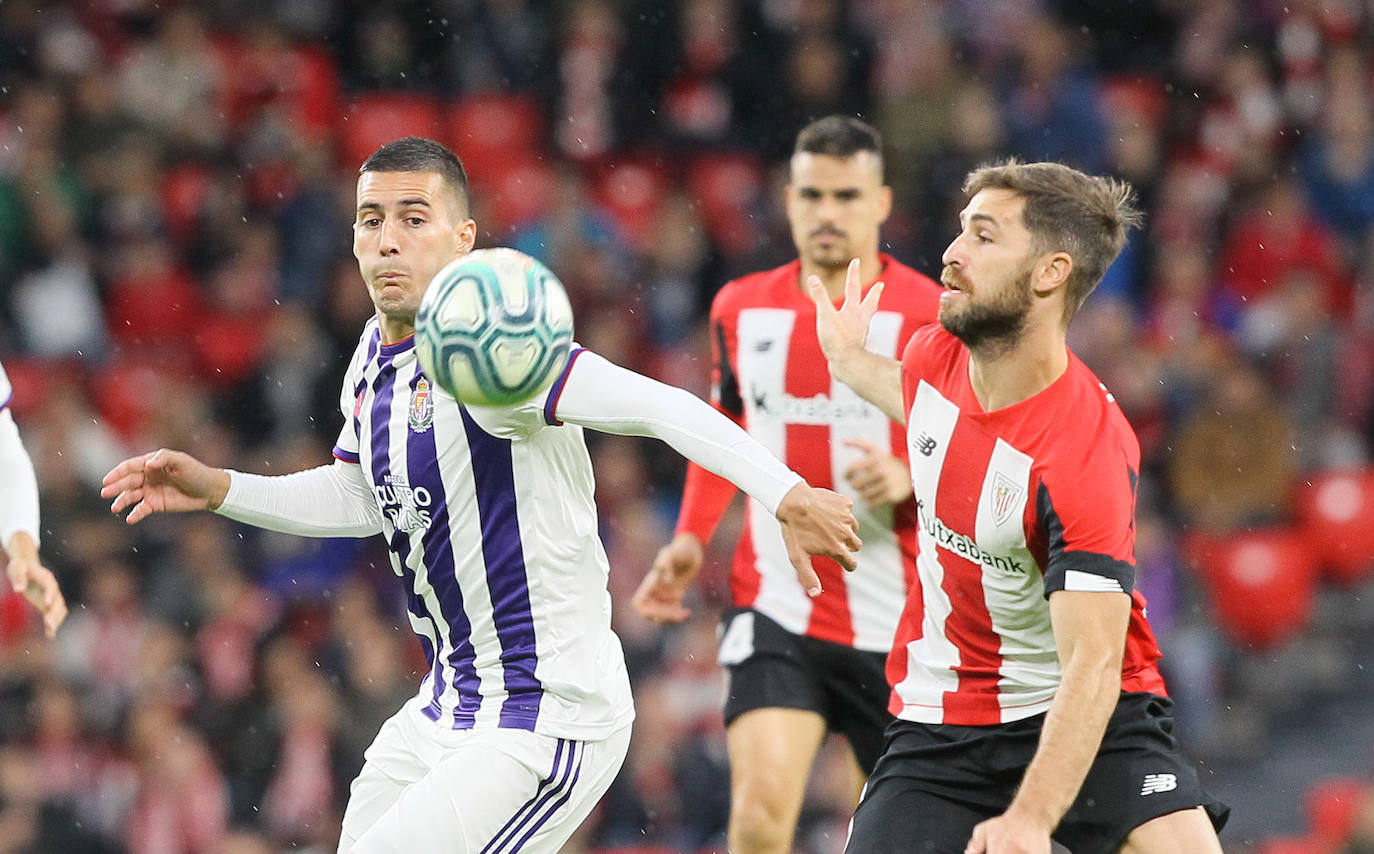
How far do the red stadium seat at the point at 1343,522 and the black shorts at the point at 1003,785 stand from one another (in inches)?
227

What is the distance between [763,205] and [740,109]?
2.83 feet

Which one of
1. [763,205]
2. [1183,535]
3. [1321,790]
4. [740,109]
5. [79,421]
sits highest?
[740,109]

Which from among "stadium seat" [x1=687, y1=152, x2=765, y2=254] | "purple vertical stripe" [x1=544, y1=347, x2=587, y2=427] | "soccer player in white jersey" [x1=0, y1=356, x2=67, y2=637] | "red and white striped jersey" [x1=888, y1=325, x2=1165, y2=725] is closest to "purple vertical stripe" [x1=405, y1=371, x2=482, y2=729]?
"purple vertical stripe" [x1=544, y1=347, x2=587, y2=427]

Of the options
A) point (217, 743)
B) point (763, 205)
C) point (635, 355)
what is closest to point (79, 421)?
point (217, 743)

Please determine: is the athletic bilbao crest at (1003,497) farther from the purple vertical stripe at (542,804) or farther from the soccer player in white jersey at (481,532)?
the purple vertical stripe at (542,804)

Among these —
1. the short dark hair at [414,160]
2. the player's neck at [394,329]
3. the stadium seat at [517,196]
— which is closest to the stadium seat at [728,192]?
the stadium seat at [517,196]

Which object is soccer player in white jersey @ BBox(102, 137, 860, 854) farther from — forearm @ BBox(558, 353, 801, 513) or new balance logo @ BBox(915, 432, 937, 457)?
new balance logo @ BBox(915, 432, 937, 457)

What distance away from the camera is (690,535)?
6125 millimetres

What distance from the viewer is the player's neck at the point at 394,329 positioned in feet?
15.1

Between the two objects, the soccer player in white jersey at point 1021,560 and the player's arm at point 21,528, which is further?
the player's arm at point 21,528

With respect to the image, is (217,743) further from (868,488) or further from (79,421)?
(868,488)

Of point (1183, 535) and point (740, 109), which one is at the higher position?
point (740, 109)

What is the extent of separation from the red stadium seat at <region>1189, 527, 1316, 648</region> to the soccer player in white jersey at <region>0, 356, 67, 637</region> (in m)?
6.70

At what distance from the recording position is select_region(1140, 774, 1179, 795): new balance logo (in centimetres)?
429
